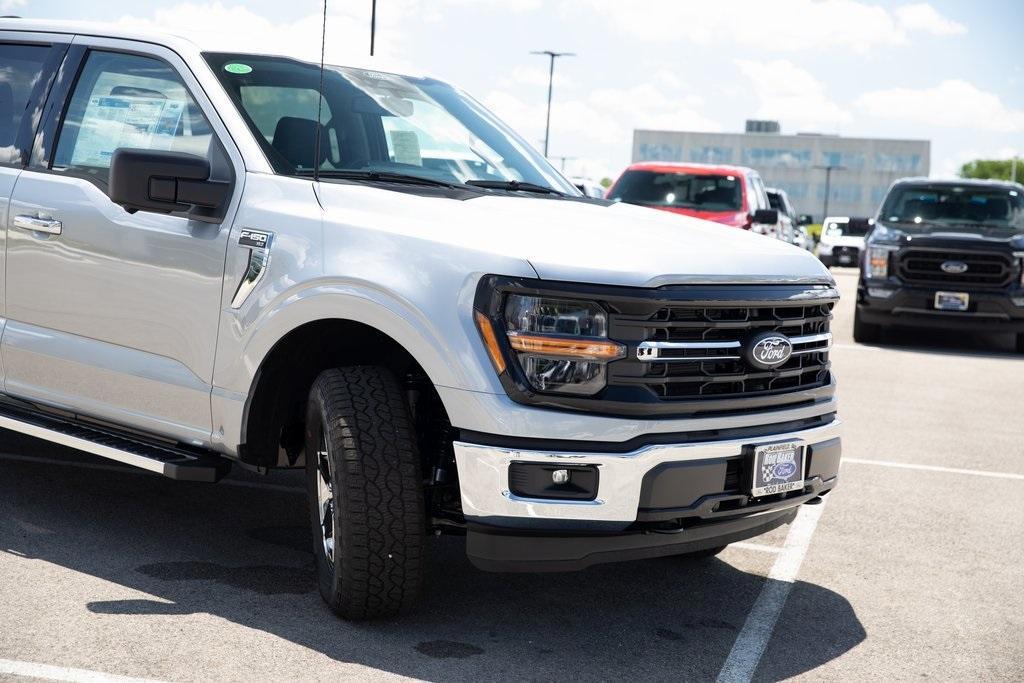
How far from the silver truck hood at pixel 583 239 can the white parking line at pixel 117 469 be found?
7.43 feet

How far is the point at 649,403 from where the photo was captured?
3885 mm

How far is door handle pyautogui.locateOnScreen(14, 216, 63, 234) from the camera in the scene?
5043mm

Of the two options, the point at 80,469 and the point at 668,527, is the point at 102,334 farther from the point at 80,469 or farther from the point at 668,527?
the point at 668,527

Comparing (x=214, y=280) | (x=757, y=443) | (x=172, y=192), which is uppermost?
(x=172, y=192)

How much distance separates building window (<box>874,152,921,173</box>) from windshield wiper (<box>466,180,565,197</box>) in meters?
130

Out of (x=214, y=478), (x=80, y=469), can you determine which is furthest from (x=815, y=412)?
(x=80, y=469)

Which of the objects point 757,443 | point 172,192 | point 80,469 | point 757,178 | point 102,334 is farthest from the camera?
point 757,178

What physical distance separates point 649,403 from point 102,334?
2.21 metres

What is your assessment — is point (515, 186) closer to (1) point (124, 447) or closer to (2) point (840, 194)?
(1) point (124, 447)

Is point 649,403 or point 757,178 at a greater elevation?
point 757,178

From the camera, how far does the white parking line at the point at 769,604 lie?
4125 millimetres

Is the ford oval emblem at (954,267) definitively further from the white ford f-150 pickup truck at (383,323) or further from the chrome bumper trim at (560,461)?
the chrome bumper trim at (560,461)

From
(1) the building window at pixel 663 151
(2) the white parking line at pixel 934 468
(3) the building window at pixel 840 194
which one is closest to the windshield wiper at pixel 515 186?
(2) the white parking line at pixel 934 468

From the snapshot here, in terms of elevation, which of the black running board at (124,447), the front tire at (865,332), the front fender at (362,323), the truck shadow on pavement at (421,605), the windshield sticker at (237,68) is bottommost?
the truck shadow on pavement at (421,605)
